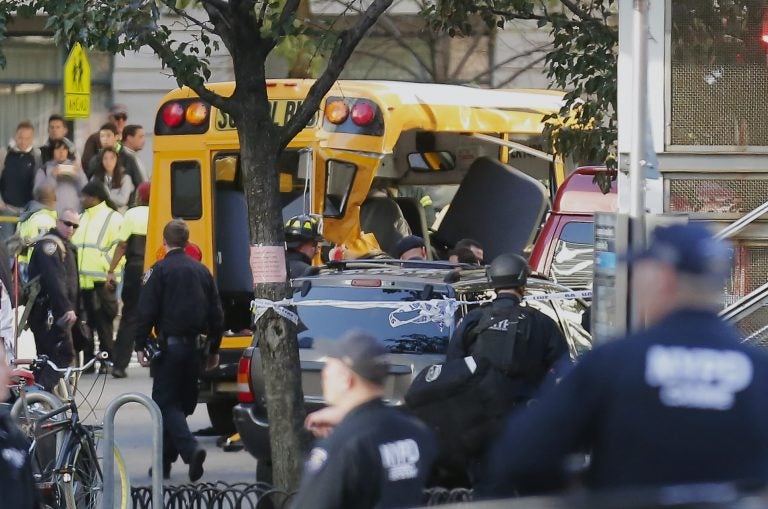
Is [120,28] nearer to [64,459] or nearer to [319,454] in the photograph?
[64,459]

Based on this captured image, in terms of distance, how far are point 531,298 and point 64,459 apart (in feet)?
10.7

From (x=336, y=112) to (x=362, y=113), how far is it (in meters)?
0.23

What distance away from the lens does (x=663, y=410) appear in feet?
12.7

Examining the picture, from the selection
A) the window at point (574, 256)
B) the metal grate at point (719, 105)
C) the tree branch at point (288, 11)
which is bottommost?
the window at point (574, 256)

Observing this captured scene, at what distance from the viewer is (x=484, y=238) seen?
15.8 m

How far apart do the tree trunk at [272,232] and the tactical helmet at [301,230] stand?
3496 millimetres

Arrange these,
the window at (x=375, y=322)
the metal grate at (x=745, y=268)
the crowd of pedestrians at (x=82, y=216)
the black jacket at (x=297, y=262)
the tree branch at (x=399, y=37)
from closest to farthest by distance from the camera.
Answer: the metal grate at (x=745, y=268) → the window at (x=375, y=322) → the black jacket at (x=297, y=262) → the crowd of pedestrians at (x=82, y=216) → the tree branch at (x=399, y=37)

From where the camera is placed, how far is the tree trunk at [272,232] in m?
8.72

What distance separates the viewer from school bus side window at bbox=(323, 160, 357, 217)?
13617mm

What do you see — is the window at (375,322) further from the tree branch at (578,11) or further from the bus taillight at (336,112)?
the bus taillight at (336,112)

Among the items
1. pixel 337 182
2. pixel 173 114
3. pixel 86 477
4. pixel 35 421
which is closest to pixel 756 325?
pixel 86 477

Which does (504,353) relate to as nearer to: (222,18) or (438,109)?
(222,18)

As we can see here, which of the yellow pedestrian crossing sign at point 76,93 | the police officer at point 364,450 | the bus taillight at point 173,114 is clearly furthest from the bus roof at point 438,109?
the police officer at point 364,450

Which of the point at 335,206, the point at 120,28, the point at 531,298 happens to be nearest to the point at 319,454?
the point at 120,28
